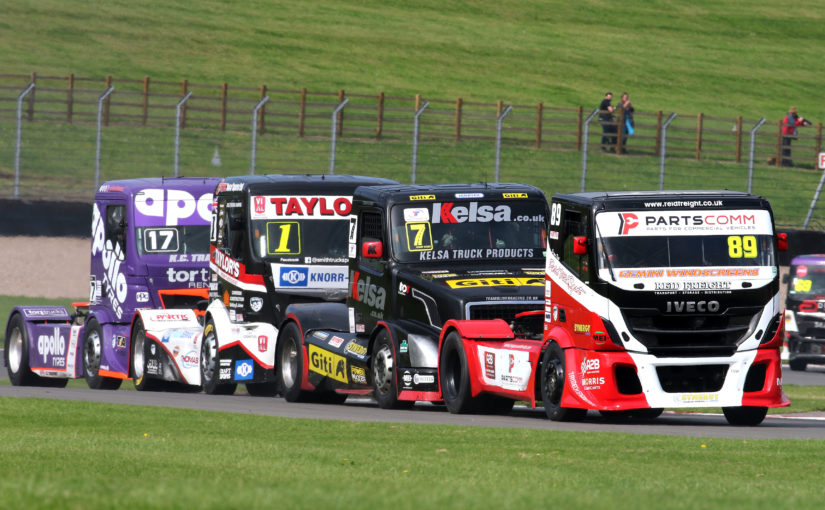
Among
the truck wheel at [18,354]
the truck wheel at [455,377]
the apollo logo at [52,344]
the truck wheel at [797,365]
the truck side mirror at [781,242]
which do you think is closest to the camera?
the truck side mirror at [781,242]

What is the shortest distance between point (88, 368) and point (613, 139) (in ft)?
76.6

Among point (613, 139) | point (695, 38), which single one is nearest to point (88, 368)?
point (613, 139)

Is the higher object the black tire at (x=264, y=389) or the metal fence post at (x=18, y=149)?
the metal fence post at (x=18, y=149)

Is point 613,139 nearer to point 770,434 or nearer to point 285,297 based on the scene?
point 285,297

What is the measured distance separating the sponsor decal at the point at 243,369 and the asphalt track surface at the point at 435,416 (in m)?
0.28

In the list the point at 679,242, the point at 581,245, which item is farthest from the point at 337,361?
the point at 679,242

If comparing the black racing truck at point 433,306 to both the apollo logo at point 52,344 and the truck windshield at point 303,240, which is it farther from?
the apollo logo at point 52,344

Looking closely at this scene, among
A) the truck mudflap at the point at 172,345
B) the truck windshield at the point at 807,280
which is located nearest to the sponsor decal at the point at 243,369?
the truck mudflap at the point at 172,345

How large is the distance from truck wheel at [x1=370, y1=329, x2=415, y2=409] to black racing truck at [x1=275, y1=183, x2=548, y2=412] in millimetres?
14

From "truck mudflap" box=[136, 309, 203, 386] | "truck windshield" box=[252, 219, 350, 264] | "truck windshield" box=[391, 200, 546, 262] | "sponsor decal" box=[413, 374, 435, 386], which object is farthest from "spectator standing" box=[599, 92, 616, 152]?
"sponsor decal" box=[413, 374, 435, 386]

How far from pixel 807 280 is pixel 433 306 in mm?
14523

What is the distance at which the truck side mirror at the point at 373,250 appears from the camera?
1764 centimetres

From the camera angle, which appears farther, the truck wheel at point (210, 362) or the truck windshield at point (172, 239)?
the truck windshield at point (172, 239)

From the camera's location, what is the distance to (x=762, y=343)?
603 inches
